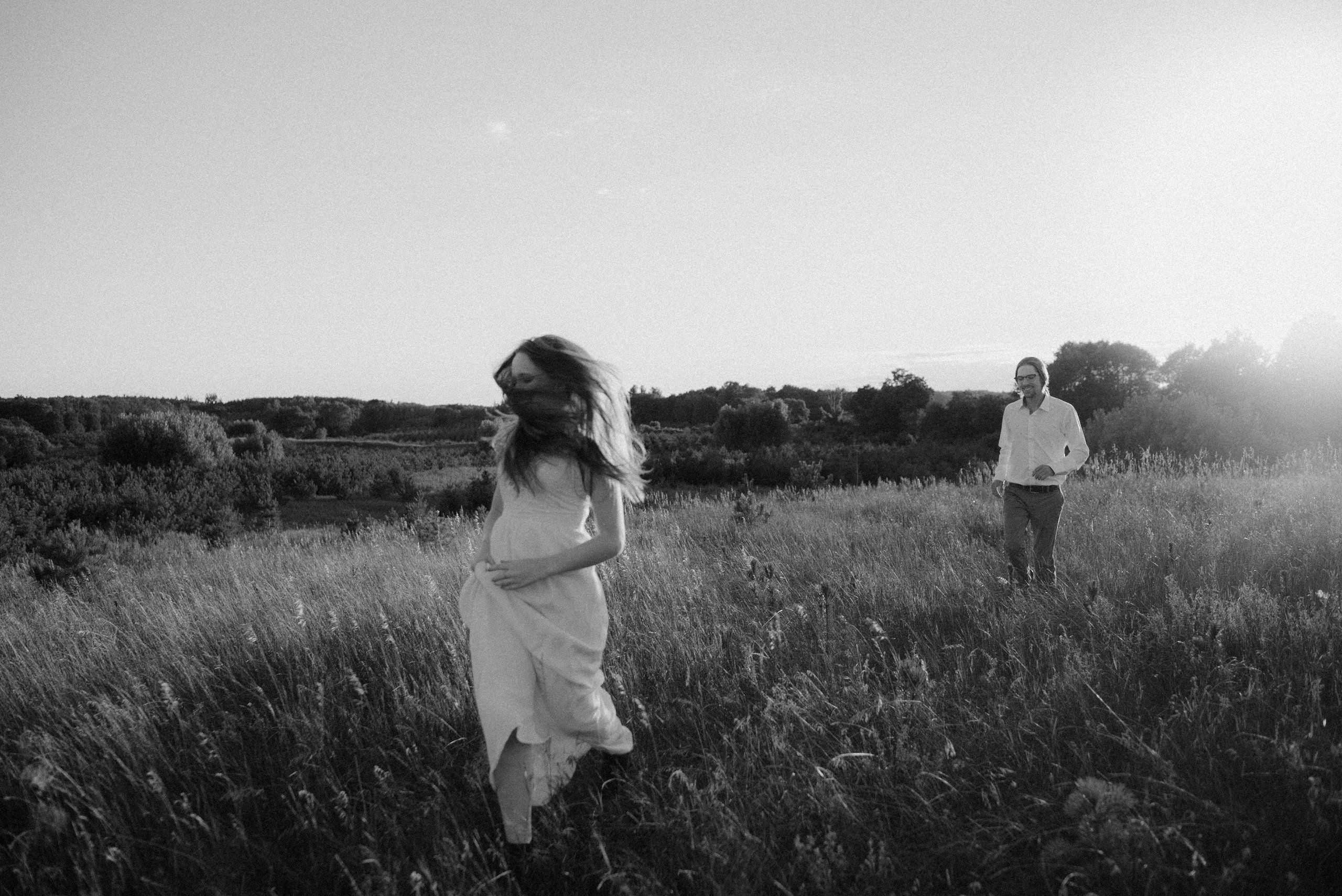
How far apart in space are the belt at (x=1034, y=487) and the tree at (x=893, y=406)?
36.5m

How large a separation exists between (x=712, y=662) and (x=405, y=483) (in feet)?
65.8

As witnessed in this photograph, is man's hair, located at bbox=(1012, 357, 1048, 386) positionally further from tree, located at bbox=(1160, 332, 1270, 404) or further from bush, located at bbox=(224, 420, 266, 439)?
bush, located at bbox=(224, 420, 266, 439)

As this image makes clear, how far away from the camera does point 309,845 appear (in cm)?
243

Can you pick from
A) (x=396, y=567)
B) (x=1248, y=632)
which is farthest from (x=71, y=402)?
(x=1248, y=632)

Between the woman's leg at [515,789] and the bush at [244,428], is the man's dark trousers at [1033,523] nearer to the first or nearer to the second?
the woman's leg at [515,789]

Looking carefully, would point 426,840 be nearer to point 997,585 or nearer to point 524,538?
point 524,538

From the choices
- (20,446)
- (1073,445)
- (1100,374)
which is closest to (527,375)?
(1073,445)

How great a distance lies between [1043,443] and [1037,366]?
0.58 meters

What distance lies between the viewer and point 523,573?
2250 millimetres

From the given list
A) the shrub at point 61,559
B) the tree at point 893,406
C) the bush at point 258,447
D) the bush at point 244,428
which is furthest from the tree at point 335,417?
the shrub at point 61,559

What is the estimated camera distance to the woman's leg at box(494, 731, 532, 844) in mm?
2273

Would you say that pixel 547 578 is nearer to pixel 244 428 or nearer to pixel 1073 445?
pixel 1073 445

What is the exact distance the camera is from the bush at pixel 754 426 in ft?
128

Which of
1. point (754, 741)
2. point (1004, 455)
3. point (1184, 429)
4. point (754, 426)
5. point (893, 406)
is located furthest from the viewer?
point (893, 406)
